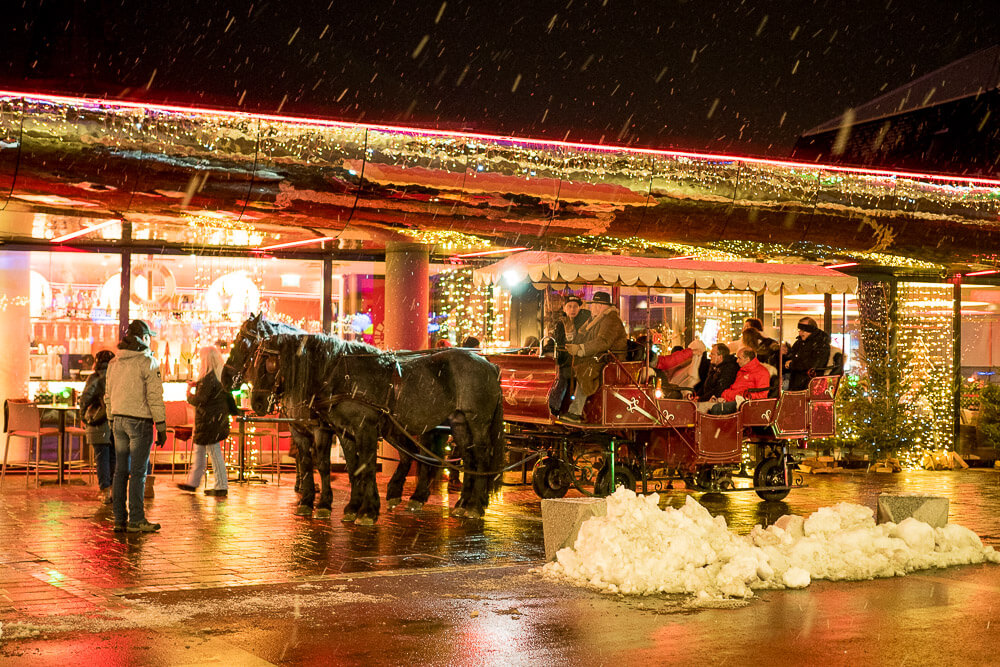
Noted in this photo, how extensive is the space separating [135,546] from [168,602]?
2.60 m

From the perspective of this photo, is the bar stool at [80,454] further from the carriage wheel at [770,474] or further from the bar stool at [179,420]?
the carriage wheel at [770,474]

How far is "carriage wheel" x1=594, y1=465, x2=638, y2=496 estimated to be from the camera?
1350 cm

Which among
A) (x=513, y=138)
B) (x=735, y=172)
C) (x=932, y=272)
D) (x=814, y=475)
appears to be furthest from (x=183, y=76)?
(x=932, y=272)

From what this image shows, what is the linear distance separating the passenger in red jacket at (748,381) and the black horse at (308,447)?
143 inches

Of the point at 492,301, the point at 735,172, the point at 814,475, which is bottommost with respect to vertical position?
the point at 814,475

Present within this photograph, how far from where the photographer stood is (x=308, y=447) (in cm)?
1298

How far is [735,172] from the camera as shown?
13023 mm

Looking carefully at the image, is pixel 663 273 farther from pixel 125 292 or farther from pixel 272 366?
pixel 125 292

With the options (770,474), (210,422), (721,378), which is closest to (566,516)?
(721,378)

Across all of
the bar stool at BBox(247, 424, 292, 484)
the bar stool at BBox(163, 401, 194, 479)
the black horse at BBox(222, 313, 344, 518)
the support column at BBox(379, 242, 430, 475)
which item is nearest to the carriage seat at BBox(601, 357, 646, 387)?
the black horse at BBox(222, 313, 344, 518)

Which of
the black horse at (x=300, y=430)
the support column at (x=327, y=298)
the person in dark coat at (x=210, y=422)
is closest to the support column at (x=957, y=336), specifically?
the support column at (x=327, y=298)

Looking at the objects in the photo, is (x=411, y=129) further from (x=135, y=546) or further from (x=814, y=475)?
(x=814, y=475)

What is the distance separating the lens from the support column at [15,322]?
675 inches

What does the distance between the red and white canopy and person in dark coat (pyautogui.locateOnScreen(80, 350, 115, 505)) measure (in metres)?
4.57
